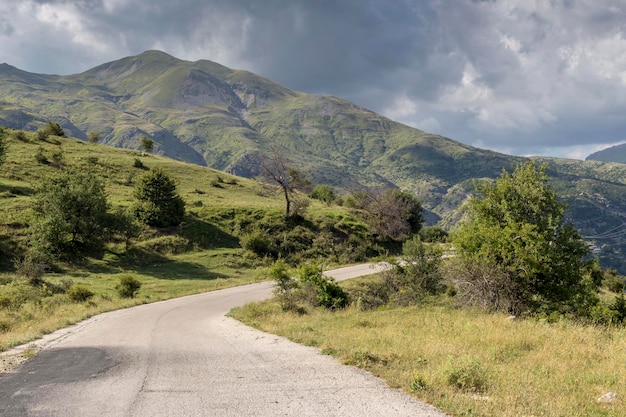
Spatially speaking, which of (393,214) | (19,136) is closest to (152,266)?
(393,214)

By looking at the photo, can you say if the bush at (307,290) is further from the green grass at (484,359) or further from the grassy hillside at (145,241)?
the grassy hillside at (145,241)

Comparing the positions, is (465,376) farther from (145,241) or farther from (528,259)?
(145,241)

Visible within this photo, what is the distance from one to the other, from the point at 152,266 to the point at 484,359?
33452 millimetres

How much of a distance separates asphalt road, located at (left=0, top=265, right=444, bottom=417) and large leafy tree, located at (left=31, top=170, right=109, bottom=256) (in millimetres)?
23452

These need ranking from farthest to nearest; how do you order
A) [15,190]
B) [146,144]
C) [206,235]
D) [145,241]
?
[146,144] < [206,235] < [15,190] < [145,241]

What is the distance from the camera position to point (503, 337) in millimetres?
11914

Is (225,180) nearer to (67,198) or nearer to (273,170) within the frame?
(273,170)

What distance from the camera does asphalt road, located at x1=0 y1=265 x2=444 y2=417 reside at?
6.91m

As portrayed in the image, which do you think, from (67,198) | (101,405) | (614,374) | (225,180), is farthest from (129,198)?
(614,374)

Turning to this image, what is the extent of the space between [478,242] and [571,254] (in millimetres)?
4416

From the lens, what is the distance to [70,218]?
36.5 m

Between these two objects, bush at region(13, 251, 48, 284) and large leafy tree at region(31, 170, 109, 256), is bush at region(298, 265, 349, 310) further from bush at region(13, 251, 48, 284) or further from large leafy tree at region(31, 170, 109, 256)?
large leafy tree at region(31, 170, 109, 256)

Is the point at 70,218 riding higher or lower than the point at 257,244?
higher

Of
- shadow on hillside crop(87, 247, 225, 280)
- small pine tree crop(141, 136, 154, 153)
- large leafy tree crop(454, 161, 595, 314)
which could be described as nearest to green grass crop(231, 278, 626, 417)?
large leafy tree crop(454, 161, 595, 314)
